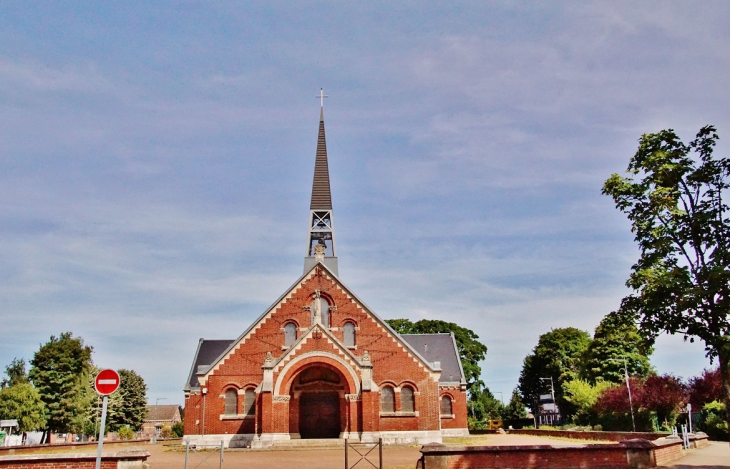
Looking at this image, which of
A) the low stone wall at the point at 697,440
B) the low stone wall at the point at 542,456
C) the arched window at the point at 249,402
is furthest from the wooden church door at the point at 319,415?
the low stone wall at the point at 542,456

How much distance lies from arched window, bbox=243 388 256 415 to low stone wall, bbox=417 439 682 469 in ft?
71.6

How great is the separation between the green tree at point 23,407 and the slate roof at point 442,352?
3236cm

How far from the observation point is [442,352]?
161 feet

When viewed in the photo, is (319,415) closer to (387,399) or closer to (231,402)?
(387,399)

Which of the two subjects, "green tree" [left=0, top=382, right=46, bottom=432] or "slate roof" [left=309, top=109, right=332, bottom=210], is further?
"green tree" [left=0, top=382, right=46, bottom=432]

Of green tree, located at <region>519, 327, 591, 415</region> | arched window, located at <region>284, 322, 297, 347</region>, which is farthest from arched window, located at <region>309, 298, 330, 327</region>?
green tree, located at <region>519, 327, 591, 415</region>

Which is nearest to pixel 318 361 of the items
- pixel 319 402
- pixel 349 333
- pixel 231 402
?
pixel 319 402

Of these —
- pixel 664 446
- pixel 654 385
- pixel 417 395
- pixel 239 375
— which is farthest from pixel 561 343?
pixel 664 446

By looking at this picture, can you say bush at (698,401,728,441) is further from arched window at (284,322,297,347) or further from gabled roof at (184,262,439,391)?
arched window at (284,322,297,347)

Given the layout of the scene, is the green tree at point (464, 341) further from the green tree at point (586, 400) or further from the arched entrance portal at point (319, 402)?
the arched entrance portal at point (319, 402)

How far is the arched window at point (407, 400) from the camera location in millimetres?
37188

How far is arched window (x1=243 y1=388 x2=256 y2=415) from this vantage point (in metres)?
Result: 37.0

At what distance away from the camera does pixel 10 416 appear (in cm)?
4744

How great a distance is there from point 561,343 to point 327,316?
49.5 meters
